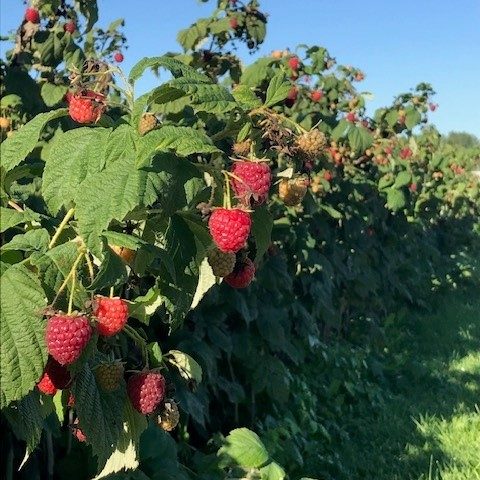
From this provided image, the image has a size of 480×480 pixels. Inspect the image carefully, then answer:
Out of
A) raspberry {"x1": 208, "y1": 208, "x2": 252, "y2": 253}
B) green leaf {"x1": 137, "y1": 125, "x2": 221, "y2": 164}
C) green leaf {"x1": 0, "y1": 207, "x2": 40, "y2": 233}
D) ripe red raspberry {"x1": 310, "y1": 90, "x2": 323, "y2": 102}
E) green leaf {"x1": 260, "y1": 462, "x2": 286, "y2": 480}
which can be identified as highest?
ripe red raspberry {"x1": 310, "y1": 90, "x2": 323, "y2": 102}

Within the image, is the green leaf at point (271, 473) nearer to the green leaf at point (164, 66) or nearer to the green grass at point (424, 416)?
the green grass at point (424, 416)

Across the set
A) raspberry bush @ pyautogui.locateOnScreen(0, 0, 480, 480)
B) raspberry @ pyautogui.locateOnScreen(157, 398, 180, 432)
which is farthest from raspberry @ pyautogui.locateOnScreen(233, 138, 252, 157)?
raspberry @ pyautogui.locateOnScreen(157, 398, 180, 432)

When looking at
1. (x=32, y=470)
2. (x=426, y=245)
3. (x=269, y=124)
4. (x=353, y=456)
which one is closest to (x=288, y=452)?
(x=353, y=456)

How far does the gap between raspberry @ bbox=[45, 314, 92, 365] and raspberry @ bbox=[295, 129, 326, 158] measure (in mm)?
491

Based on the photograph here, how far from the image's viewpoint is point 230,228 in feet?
3.69

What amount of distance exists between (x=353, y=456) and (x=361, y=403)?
867mm

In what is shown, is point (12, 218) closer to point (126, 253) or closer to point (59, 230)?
point (59, 230)

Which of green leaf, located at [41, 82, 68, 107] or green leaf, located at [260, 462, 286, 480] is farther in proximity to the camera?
green leaf, located at [41, 82, 68, 107]

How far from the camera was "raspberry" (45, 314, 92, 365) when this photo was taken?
3.31ft

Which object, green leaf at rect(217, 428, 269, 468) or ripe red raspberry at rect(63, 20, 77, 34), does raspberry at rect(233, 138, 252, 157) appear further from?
ripe red raspberry at rect(63, 20, 77, 34)

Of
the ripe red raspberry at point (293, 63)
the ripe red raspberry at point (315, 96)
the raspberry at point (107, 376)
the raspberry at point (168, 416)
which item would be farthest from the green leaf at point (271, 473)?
the ripe red raspberry at point (315, 96)

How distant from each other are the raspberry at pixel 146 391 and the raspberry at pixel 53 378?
0.14m

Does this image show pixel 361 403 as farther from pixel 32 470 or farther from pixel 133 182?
pixel 133 182

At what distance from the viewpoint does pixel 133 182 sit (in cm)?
105
